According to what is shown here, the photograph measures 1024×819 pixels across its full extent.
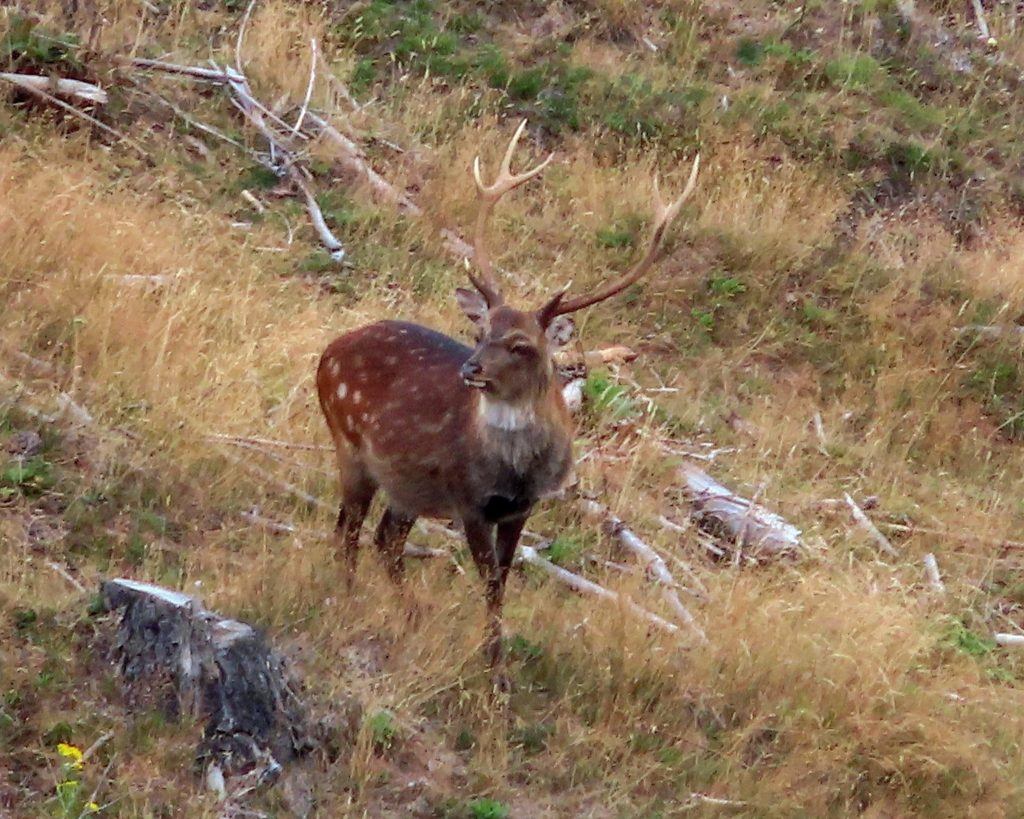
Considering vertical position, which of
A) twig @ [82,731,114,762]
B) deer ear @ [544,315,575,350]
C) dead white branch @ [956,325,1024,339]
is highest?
deer ear @ [544,315,575,350]

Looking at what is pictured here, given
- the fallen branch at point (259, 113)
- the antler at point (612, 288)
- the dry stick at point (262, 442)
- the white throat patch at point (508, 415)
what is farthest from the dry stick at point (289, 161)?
the white throat patch at point (508, 415)

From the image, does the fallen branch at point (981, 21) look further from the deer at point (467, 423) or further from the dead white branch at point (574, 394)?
the deer at point (467, 423)

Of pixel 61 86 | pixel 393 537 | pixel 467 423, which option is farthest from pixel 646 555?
pixel 61 86

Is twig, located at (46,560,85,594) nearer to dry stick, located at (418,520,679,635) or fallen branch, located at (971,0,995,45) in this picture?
dry stick, located at (418,520,679,635)

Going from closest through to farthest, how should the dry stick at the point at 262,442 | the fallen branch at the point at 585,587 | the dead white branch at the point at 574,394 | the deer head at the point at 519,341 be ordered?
the deer head at the point at 519,341 → the fallen branch at the point at 585,587 → the dry stick at the point at 262,442 → the dead white branch at the point at 574,394

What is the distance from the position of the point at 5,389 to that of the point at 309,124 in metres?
4.76

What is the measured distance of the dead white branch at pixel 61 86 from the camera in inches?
375

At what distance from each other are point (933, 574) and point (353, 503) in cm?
323

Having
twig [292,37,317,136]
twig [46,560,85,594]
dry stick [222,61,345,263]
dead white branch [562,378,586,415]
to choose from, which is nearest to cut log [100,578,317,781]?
twig [46,560,85,594]

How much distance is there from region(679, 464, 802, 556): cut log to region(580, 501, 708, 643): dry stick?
0.52 m

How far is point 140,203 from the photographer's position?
29.6ft

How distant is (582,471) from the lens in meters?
7.81

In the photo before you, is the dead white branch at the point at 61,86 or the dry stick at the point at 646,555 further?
the dead white branch at the point at 61,86

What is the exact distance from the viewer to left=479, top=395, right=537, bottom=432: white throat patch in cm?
547
